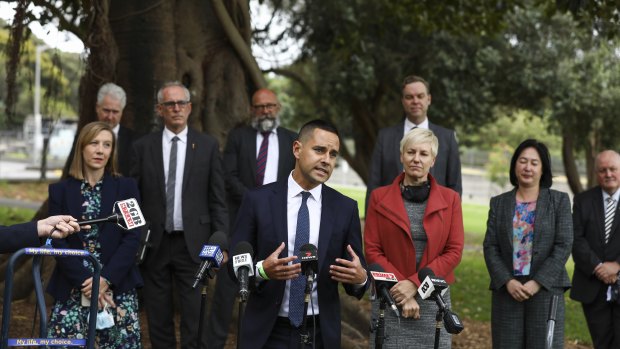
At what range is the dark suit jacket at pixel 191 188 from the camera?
25.7ft

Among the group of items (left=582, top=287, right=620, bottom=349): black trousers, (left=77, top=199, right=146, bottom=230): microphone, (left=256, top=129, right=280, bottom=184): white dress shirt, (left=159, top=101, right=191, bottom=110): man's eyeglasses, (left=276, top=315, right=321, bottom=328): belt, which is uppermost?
(left=159, top=101, right=191, bottom=110): man's eyeglasses

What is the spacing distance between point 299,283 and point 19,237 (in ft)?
5.35

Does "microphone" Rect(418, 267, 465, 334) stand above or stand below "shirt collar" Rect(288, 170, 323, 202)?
below

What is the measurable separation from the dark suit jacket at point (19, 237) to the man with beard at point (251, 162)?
3575 mm

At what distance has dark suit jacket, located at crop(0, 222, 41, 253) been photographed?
16.8 feet

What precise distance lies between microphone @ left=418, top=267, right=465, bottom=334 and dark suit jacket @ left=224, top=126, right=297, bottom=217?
370 cm

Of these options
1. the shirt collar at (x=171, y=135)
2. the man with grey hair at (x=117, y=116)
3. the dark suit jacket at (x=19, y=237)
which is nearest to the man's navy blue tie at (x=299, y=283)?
the dark suit jacket at (x=19, y=237)

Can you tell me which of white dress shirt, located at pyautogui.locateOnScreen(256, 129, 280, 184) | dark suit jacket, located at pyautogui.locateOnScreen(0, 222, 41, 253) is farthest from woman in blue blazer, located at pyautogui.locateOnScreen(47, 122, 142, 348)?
white dress shirt, located at pyautogui.locateOnScreen(256, 129, 280, 184)

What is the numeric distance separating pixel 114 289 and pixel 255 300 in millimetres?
1782

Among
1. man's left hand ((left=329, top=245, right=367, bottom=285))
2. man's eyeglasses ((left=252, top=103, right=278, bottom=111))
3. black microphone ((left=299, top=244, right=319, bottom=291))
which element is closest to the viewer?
black microphone ((left=299, top=244, right=319, bottom=291))

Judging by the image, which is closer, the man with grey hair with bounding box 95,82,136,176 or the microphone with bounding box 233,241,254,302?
the microphone with bounding box 233,241,254,302

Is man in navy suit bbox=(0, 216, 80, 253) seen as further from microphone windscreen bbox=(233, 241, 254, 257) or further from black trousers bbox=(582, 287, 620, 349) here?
black trousers bbox=(582, 287, 620, 349)

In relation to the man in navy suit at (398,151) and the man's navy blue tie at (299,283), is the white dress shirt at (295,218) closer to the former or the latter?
the man's navy blue tie at (299,283)

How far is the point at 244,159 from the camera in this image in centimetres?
871
